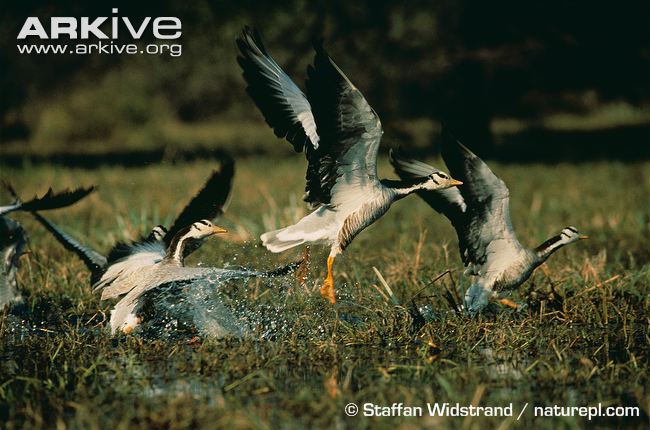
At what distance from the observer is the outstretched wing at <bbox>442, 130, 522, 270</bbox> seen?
5715 millimetres

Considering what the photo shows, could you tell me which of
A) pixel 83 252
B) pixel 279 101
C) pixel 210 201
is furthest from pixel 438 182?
pixel 83 252

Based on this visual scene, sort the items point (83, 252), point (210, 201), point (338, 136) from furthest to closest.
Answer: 1. point (210, 201)
2. point (83, 252)
3. point (338, 136)

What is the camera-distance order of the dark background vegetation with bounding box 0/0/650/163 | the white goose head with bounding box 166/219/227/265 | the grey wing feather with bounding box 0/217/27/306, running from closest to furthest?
the white goose head with bounding box 166/219/227/265
the grey wing feather with bounding box 0/217/27/306
the dark background vegetation with bounding box 0/0/650/163

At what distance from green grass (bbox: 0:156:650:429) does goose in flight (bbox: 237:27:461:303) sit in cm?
37

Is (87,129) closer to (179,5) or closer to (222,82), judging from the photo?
(222,82)

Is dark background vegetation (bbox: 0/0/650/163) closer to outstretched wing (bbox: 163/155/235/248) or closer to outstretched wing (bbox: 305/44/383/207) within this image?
outstretched wing (bbox: 163/155/235/248)

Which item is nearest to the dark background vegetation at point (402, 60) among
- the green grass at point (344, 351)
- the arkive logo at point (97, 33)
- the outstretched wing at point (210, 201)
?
the arkive logo at point (97, 33)

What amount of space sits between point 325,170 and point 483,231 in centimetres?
105

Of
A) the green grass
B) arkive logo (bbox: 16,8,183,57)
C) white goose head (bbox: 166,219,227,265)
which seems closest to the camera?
the green grass

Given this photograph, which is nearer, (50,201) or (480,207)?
(50,201)

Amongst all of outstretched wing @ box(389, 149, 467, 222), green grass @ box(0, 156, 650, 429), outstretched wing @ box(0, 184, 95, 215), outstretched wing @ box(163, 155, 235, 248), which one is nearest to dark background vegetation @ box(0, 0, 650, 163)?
green grass @ box(0, 156, 650, 429)

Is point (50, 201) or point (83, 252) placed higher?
point (50, 201)

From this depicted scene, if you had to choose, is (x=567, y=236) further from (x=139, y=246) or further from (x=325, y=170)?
(x=139, y=246)

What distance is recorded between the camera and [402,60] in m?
16.7
